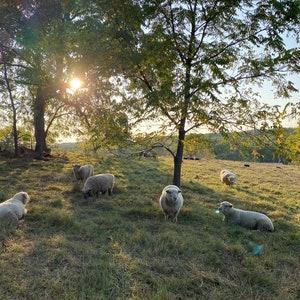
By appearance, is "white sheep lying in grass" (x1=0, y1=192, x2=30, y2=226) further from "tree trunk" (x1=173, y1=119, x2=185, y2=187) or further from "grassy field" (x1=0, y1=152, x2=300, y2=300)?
"tree trunk" (x1=173, y1=119, x2=185, y2=187)

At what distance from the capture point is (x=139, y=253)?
5.68 m

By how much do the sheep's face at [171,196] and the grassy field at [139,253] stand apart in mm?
609

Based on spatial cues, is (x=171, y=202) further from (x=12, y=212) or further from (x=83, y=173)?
(x=83, y=173)

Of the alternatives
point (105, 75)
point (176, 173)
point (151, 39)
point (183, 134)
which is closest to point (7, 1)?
point (105, 75)

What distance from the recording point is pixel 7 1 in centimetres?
1209

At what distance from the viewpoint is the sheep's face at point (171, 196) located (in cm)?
783

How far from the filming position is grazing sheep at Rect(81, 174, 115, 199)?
33.0 ft

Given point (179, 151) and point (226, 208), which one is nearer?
point (226, 208)

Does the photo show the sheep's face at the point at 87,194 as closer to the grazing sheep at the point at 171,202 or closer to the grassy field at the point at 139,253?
the grassy field at the point at 139,253

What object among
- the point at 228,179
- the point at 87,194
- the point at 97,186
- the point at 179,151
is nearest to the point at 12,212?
the point at 87,194

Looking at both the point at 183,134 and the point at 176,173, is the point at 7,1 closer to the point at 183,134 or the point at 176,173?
the point at 183,134

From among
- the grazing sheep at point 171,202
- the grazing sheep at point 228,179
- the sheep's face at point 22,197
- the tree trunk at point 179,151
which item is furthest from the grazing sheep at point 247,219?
the grazing sheep at point 228,179

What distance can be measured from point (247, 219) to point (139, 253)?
389cm

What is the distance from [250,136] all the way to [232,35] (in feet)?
11.7
